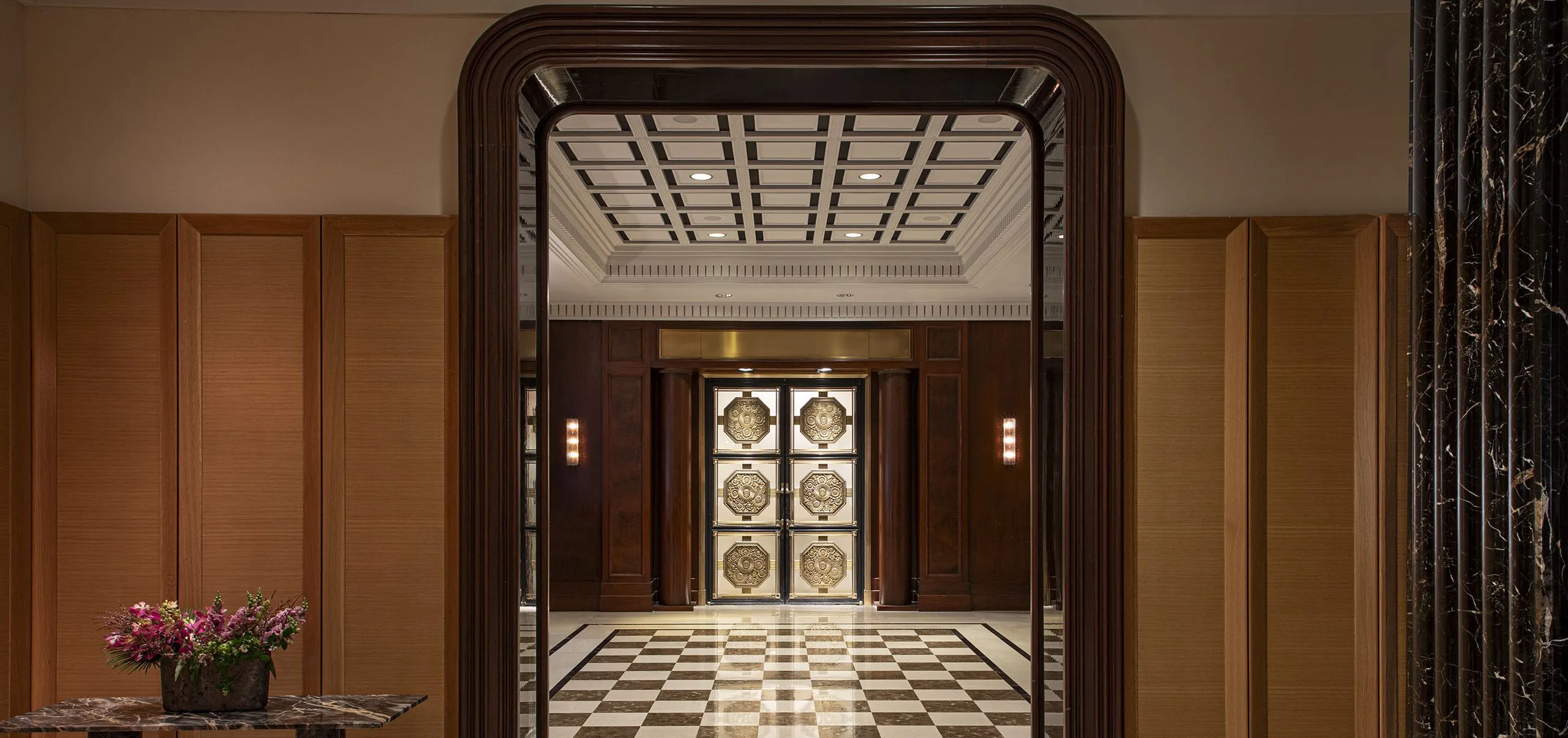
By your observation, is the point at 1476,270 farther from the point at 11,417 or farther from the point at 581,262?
the point at 581,262

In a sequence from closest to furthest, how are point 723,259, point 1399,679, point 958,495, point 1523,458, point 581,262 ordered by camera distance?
point 1523,458 < point 1399,679 < point 581,262 < point 723,259 < point 958,495

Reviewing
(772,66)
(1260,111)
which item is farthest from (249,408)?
(1260,111)

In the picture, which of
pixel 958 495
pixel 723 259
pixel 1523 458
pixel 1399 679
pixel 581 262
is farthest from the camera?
pixel 958 495

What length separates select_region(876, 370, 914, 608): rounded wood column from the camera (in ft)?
35.4

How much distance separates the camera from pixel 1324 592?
354cm

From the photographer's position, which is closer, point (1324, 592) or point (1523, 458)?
point (1523, 458)

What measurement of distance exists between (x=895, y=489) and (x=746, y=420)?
1718 mm

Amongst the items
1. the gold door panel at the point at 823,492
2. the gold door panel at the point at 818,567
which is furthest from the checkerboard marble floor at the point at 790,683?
the gold door panel at the point at 823,492

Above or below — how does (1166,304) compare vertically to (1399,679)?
above

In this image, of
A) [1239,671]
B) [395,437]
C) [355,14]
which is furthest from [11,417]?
[1239,671]

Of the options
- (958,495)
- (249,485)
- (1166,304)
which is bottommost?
(958,495)

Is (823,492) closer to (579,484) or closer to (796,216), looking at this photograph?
(579,484)

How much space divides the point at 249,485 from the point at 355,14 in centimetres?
164

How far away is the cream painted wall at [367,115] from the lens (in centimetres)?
361
